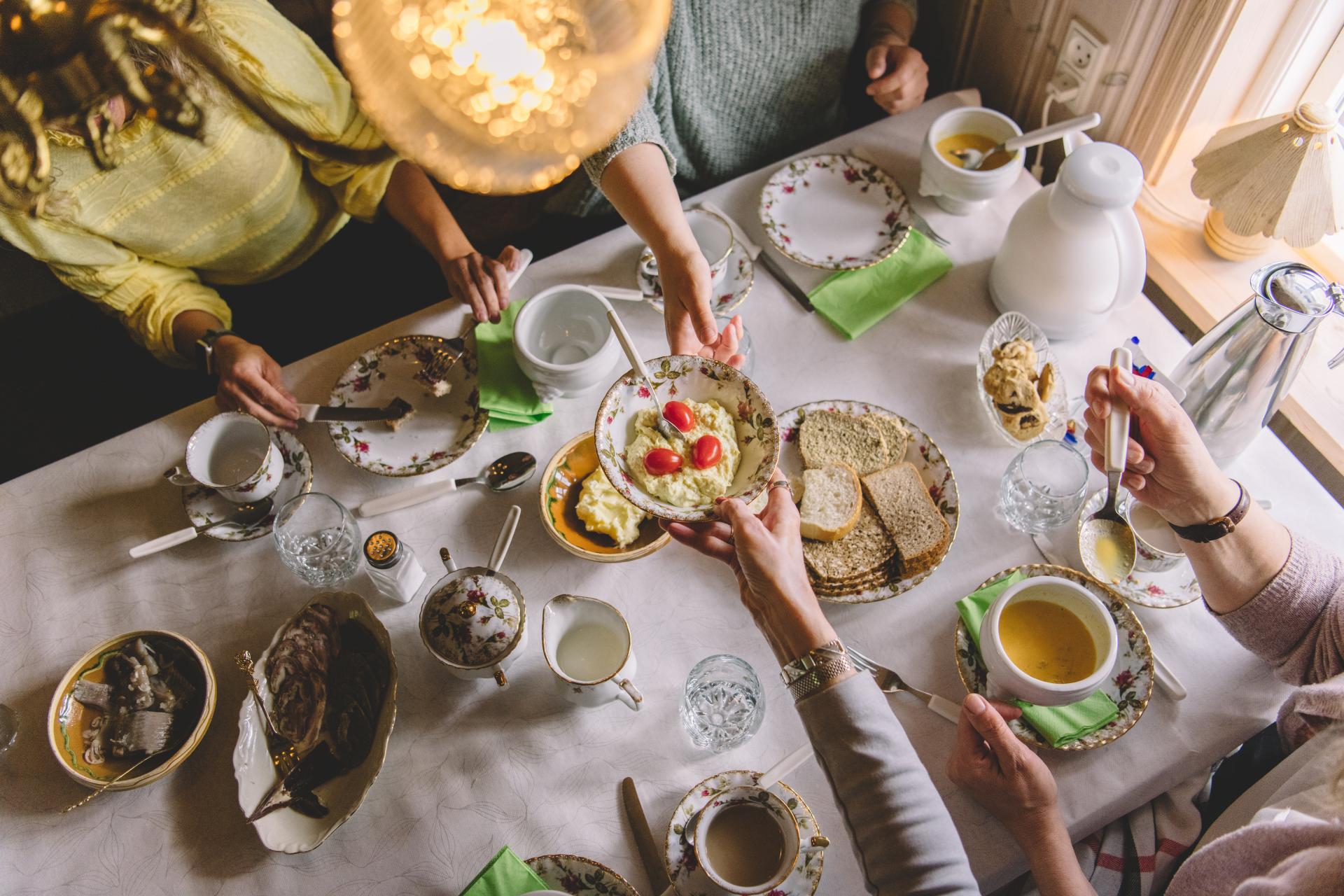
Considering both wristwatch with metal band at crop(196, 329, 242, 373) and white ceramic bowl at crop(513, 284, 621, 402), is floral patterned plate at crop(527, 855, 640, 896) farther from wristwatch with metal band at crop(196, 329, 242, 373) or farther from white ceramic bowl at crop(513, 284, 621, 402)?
wristwatch with metal band at crop(196, 329, 242, 373)

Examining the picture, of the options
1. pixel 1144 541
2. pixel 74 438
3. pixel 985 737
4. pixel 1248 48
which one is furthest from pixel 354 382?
pixel 1248 48

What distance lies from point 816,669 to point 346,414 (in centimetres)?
86

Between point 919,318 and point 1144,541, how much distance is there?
0.52m

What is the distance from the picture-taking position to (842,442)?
1.30m

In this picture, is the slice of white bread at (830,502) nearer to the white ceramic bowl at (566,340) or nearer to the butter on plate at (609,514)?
the butter on plate at (609,514)

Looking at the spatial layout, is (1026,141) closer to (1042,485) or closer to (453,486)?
(1042,485)

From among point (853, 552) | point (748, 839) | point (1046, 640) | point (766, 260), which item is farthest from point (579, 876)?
point (766, 260)

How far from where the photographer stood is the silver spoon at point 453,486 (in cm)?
129

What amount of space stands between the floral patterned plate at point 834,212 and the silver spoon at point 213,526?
0.99m

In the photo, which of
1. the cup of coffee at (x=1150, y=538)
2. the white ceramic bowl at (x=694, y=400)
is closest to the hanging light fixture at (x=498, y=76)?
the white ceramic bowl at (x=694, y=400)

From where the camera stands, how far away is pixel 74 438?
2.28 m

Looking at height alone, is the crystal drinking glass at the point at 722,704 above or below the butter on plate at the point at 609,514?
below

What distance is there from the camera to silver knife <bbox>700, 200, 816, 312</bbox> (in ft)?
4.80

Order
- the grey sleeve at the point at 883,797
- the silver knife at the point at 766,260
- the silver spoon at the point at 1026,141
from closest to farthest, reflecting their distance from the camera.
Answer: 1. the grey sleeve at the point at 883,797
2. the silver spoon at the point at 1026,141
3. the silver knife at the point at 766,260
